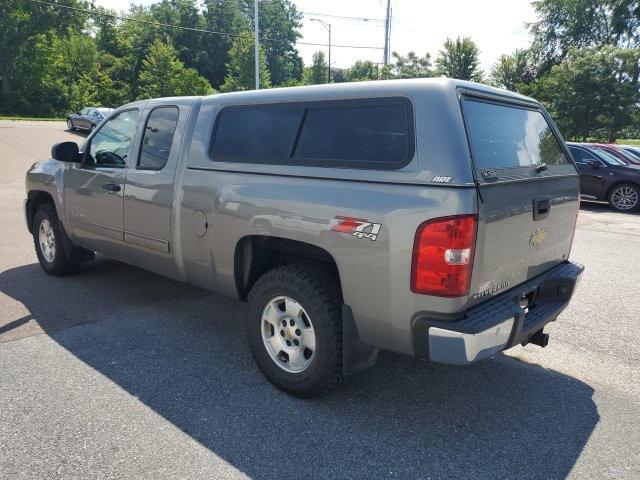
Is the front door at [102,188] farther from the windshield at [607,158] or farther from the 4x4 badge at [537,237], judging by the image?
the windshield at [607,158]

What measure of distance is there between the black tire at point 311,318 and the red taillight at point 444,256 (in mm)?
640

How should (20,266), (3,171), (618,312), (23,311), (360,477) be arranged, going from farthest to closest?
(3,171)
(20,266)
(618,312)
(23,311)
(360,477)

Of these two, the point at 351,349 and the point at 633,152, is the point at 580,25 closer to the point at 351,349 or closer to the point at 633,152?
the point at 633,152

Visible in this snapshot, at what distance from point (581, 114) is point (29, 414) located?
26282mm

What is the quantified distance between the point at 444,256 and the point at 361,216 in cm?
51

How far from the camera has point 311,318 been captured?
3088 mm

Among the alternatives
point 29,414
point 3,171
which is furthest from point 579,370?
point 3,171

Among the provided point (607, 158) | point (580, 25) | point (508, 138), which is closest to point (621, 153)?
point (607, 158)

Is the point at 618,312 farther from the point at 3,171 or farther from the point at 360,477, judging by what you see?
the point at 3,171

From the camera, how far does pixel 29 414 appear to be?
3020mm

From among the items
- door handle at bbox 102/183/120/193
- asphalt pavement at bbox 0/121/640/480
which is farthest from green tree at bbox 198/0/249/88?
asphalt pavement at bbox 0/121/640/480

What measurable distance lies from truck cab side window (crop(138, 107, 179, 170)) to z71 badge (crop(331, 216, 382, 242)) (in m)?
1.91

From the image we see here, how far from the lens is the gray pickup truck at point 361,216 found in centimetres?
261

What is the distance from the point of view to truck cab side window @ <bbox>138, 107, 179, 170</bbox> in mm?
4145
